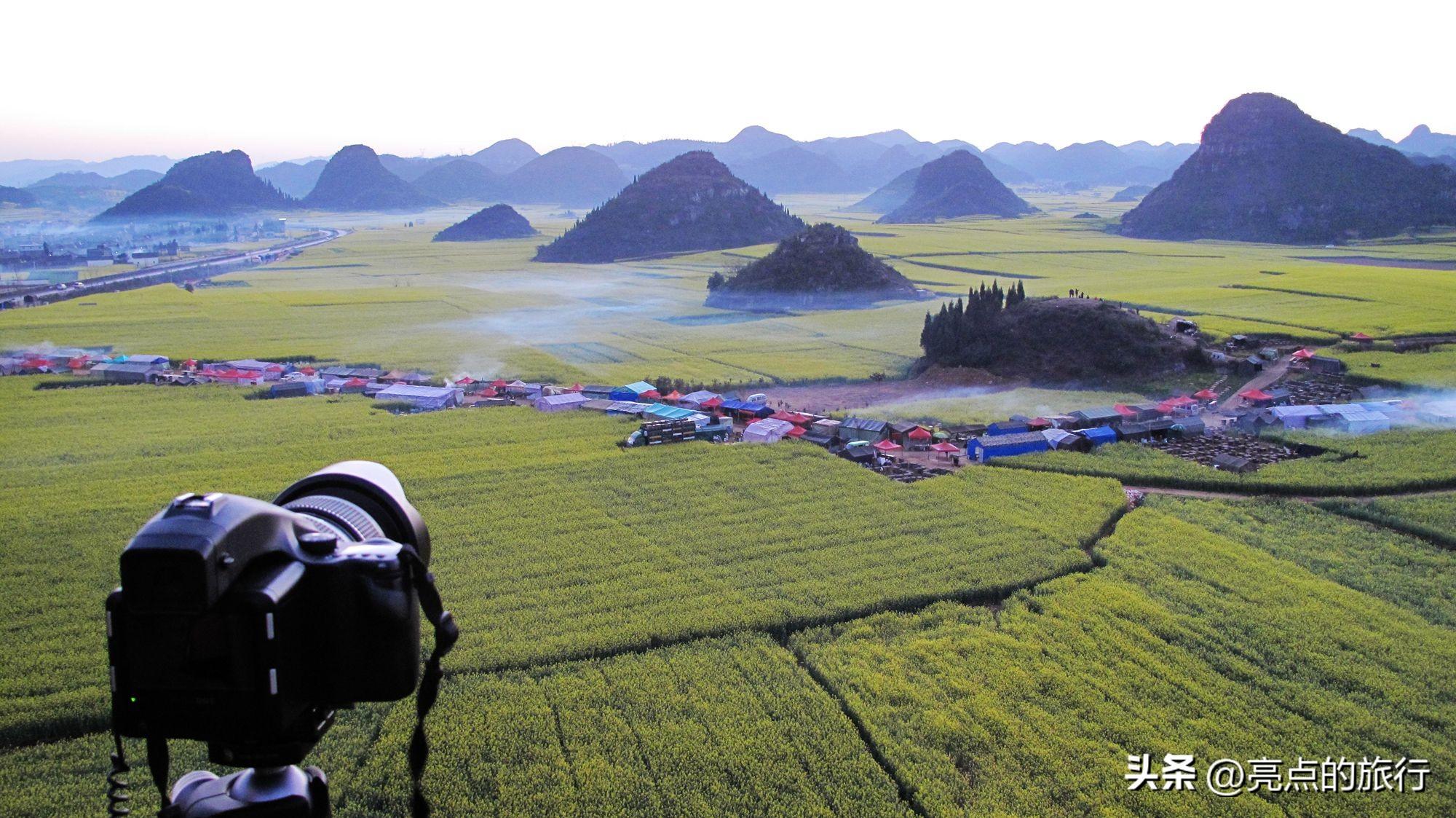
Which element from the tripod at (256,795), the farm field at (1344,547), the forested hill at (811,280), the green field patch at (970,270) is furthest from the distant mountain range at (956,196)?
the tripod at (256,795)

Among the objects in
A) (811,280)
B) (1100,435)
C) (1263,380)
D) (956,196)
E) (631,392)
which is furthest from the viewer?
(956,196)

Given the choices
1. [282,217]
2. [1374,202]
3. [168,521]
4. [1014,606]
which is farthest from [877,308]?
[282,217]

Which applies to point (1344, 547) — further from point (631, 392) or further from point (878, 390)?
point (631, 392)

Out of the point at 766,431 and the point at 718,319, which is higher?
the point at 718,319

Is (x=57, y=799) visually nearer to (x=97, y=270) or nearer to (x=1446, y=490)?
(x=1446, y=490)

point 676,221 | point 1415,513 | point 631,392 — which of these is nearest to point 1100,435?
point 1415,513
